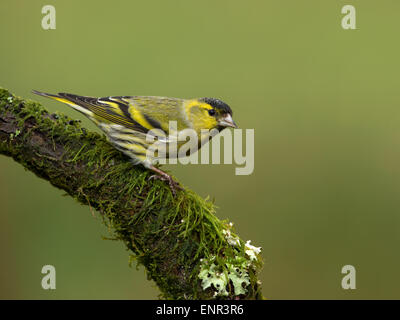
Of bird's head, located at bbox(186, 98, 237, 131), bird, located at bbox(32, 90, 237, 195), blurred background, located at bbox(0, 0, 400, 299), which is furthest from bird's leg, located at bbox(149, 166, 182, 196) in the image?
blurred background, located at bbox(0, 0, 400, 299)

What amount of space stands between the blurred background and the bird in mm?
2379

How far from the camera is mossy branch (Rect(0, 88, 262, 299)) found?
10.9 feet

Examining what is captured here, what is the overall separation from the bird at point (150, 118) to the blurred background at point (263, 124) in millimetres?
2379

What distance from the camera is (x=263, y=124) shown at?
8.26 metres

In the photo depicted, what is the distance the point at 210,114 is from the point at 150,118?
1.93ft

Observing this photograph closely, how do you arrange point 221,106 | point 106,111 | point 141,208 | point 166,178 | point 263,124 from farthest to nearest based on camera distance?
point 263,124
point 221,106
point 106,111
point 166,178
point 141,208

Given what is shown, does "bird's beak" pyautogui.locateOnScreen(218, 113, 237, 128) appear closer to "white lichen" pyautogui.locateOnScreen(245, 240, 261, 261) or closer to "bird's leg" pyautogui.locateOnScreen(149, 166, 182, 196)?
"bird's leg" pyautogui.locateOnScreen(149, 166, 182, 196)

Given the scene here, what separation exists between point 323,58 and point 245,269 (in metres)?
6.37

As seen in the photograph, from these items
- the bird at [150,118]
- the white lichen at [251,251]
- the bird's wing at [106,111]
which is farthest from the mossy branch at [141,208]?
the bird's wing at [106,111]

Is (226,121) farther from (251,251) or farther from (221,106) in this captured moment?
(251,251)

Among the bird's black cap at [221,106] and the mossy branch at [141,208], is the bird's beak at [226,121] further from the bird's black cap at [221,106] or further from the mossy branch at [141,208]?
the mossy branch at [141,208]

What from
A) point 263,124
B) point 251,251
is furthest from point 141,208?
point 263,124

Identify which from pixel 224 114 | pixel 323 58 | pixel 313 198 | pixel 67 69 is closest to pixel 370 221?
pixel 313 198

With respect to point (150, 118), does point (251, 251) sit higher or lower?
lower
